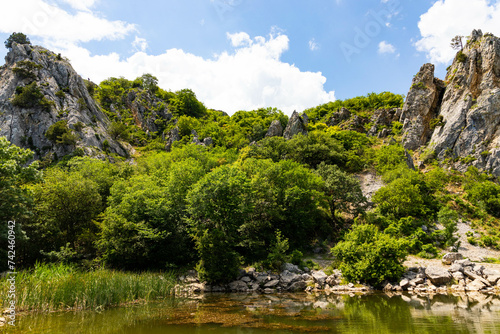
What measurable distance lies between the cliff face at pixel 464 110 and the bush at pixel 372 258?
101 ft

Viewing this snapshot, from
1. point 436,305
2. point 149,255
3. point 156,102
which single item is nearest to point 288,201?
point 149,255

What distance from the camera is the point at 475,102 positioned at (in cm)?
4709

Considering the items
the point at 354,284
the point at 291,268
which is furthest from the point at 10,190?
the point at 354,284

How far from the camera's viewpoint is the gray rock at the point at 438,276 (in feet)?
69.2

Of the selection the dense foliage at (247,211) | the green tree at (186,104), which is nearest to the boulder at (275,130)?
the dense foliage at (247,211)

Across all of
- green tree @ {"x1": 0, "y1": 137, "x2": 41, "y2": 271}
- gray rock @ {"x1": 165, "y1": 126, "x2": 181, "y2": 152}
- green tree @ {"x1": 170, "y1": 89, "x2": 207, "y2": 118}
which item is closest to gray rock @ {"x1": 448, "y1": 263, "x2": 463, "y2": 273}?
green tree @ {"x1": 0, "y1": 137, "x2": 41, "y2": 271}

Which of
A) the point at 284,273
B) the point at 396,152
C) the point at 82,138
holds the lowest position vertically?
the point at 284,273

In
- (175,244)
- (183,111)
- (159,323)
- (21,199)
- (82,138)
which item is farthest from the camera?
(183,111)

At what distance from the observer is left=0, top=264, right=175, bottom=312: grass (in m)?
12.9

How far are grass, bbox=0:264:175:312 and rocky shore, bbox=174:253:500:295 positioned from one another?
4.31 m

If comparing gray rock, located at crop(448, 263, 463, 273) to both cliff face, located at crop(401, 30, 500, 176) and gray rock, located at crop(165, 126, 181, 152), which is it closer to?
cliff face, located at crop(401, 30, 500, 176)

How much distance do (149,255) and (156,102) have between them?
241 ft

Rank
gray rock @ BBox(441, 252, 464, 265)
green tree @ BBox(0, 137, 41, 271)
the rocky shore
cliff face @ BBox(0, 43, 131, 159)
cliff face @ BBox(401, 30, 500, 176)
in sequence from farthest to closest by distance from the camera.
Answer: cliff face @ BBox(0, 43, 131, 159)
cliff face @ BBox(401, 30, 500, 176)
gray rock @ BBox(441, 252, 464, 265)
the rocky shore
green tree @ BBox(0, 137, 41, 271)

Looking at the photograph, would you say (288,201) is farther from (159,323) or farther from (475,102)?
(475,102)
